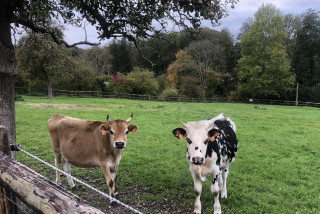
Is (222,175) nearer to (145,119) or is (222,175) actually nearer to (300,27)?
(145,119)

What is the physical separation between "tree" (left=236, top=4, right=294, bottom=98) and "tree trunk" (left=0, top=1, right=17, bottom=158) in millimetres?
38533

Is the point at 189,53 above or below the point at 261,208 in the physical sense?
above

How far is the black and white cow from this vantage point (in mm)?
4312

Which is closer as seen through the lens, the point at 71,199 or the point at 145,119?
the point at 71,199

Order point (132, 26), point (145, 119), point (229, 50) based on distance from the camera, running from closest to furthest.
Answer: point (132, 26), point (145, 119), point (229, 50)

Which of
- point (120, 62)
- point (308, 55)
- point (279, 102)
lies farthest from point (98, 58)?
point (308, 55)

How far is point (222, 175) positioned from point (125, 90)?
3860 centimetres

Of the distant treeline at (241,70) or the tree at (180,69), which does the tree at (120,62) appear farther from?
the tree at (180,69)

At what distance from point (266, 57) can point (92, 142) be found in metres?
40.2

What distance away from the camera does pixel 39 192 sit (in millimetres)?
2068

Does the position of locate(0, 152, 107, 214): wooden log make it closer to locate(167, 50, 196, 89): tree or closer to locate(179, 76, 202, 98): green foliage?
locate(179, 76, 202, 98): green foliage

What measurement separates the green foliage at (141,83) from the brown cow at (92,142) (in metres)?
37.2

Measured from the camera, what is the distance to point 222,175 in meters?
5.75

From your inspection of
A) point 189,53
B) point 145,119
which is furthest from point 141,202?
point 189,53
